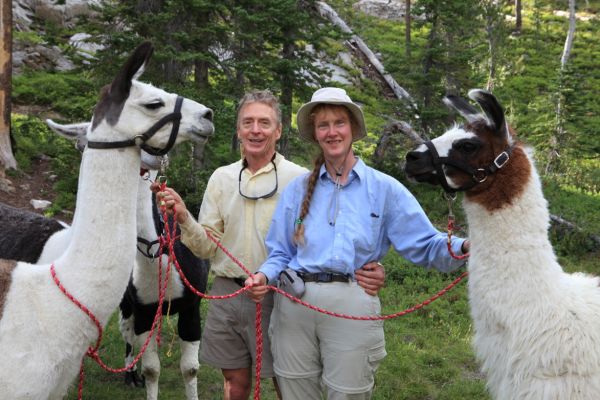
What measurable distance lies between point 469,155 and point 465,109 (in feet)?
0.82

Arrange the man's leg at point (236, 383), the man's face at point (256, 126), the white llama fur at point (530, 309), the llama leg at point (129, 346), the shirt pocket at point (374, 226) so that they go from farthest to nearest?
the llama leg at point (129, 346)
the man's leg at point (236, 383)
the man's face at point (256, 126)
the shirt pocket at point (374, 226)
the white llama fur at point (530, 309)

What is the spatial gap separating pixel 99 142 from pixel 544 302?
6.40 feet

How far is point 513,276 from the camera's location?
2.39 m

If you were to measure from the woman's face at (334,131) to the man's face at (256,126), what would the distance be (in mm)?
323

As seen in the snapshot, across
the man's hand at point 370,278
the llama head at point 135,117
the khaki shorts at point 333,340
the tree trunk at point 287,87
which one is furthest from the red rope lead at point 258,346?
the tree trunk at point 287,87

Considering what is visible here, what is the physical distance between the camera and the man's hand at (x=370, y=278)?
2506 millimetres

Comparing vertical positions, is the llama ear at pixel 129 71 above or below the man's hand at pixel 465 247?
above

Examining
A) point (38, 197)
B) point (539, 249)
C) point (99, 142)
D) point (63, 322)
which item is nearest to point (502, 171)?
point (539, 249)

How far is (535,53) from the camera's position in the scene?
27.4m

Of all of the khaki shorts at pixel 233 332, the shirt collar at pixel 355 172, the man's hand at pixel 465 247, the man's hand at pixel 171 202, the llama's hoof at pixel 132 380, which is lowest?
the llama's hoof at pixel 132 380

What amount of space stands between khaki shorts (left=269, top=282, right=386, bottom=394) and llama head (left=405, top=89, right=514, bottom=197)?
1.93 feet

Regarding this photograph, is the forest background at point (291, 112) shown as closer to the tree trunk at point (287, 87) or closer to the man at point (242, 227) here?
the tree trunk at point (287, 87)

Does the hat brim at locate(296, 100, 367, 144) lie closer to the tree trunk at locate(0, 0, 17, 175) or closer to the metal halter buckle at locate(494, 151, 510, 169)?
the metal halter buckle at locate(494, 151, 510, 169)

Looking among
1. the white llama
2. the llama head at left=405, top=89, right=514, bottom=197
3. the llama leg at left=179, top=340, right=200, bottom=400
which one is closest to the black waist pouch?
the llama head at left=405, top=89, right=514, bottom=197
